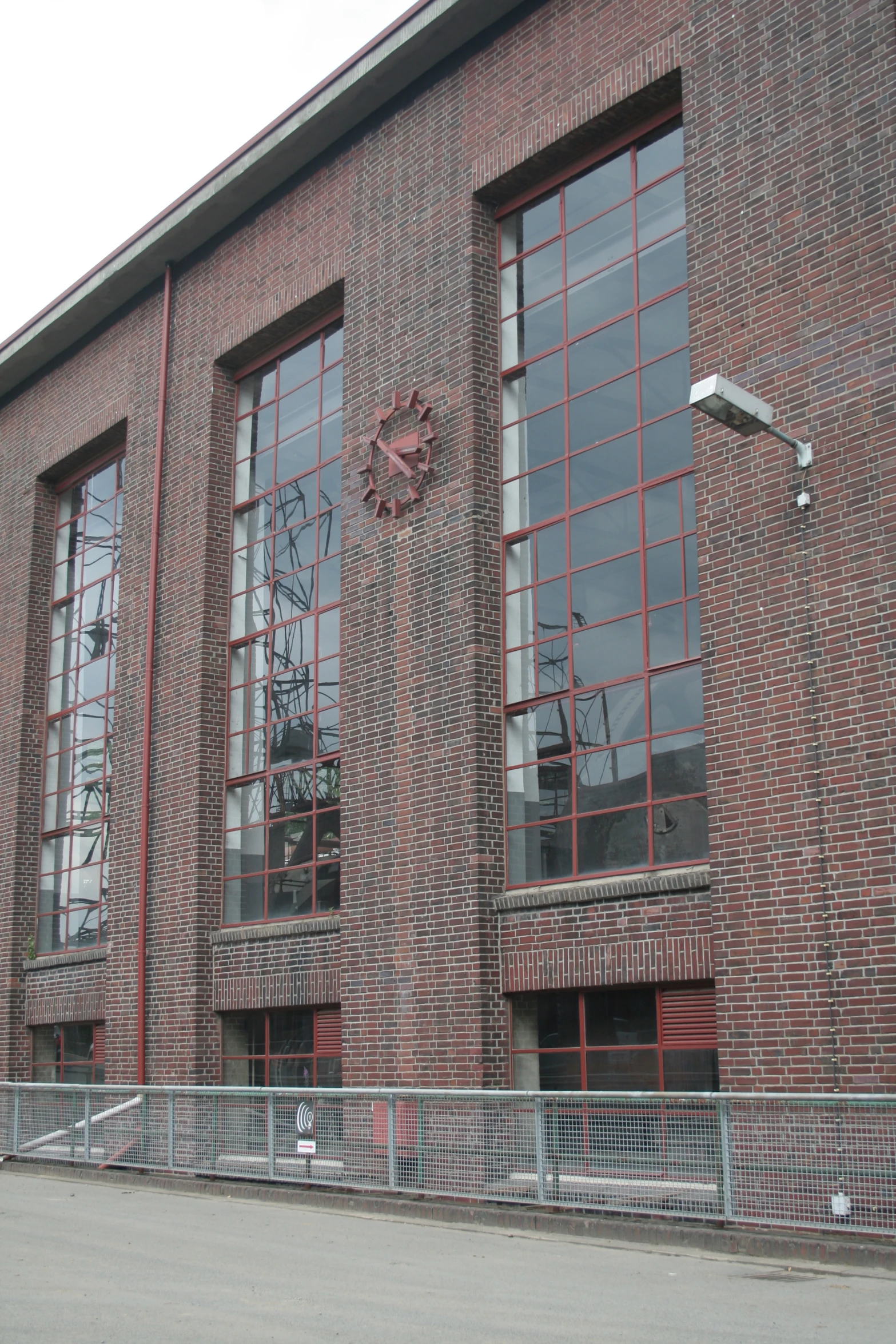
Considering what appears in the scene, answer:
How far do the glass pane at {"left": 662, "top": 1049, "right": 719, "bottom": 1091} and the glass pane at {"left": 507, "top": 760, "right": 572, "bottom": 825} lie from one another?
110 inches

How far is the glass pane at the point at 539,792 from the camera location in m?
15.1

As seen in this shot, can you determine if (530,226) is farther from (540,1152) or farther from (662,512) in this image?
(540,1152)

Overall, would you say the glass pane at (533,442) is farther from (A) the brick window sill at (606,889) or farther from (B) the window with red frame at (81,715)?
(B) the window with red frame at (81,715)

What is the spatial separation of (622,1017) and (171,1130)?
563 cm

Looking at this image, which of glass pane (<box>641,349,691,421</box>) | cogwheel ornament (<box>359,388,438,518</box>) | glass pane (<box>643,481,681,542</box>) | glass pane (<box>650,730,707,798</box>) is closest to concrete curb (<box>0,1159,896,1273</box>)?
glass pane (<box>650,730,707,798</box>)

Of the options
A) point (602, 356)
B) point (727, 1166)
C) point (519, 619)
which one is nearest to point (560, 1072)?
point (727, 1166)

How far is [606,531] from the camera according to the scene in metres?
15.1

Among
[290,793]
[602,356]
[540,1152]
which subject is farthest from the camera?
[290,793]

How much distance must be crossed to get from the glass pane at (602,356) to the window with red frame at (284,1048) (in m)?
7.88

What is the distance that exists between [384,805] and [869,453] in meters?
6.97

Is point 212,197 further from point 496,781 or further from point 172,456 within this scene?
point 496,781

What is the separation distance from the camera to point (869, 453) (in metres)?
12.0

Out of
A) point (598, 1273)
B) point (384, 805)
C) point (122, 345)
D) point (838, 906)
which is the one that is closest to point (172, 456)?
point (122, 345)

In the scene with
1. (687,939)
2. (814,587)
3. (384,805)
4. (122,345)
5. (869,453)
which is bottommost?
(687,939)
